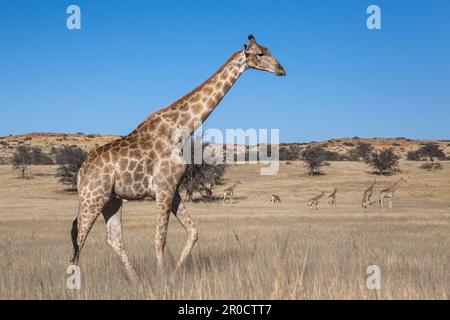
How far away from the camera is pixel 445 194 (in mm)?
44906

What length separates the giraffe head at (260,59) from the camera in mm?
7980

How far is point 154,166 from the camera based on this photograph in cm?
776

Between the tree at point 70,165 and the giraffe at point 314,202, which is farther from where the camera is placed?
the tree at point 70,165

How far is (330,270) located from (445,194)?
134 ft

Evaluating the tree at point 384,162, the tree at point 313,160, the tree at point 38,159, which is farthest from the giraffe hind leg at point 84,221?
the tree at point 38,159

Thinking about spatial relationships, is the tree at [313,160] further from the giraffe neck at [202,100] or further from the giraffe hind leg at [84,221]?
the giraffe hind leg at [84,221]

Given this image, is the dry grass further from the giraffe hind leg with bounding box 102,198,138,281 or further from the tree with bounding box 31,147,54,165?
the tree with bounding box 31,147,54,165

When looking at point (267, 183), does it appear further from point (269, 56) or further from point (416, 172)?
point (269, 56)

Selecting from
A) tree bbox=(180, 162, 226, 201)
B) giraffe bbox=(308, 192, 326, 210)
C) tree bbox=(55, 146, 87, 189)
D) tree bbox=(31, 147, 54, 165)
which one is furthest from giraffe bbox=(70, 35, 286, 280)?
tree bbox=(31, 147, 54, 165)

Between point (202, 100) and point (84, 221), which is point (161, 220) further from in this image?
point (202, 100)

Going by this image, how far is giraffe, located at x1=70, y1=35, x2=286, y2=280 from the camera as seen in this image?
7.69 meters

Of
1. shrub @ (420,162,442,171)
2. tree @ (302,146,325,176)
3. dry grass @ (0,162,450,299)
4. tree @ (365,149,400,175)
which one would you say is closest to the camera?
dry grass @ (0,162,450,299)

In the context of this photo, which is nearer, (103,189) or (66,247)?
(103,189)
